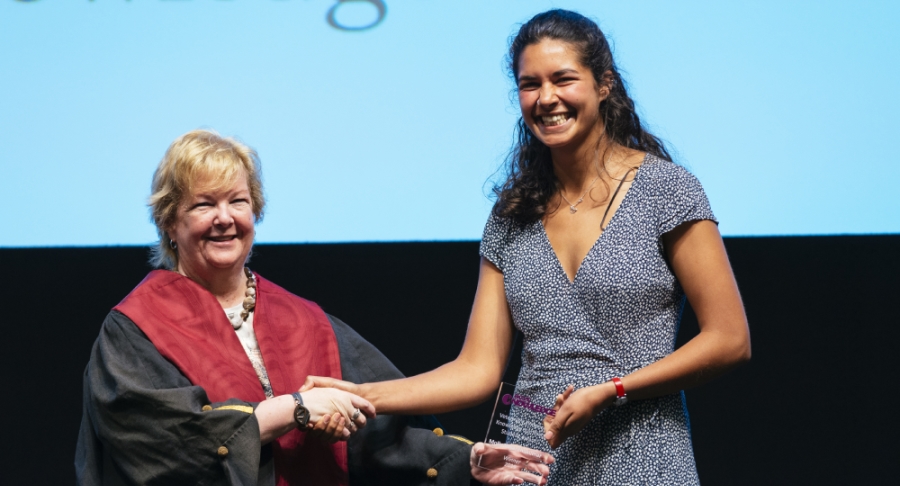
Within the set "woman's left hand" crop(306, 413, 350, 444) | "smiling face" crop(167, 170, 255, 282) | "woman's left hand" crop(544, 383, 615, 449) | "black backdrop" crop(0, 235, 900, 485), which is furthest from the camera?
"black backdrop" crop(0, 235, 900, 485)

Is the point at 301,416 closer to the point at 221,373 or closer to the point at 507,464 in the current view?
the point at 221,373

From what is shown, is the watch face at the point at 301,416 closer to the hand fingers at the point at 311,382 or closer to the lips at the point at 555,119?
the hand fingers at the point at 311,382

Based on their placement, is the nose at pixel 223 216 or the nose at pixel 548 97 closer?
the nose at pixel 548 97

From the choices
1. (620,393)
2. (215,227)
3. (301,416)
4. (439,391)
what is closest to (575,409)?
(620,393)

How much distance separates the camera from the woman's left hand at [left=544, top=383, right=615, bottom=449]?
144 centimetres

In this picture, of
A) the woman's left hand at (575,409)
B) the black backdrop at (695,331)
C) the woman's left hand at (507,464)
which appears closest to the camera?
the woman's left hand at (575,409)

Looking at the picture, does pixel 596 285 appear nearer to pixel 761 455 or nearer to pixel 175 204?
pixel 175 204

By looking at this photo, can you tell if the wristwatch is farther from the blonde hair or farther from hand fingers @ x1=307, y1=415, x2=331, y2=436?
the blonde hair

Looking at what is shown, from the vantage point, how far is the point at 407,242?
2879mm

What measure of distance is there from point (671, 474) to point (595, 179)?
52 cm

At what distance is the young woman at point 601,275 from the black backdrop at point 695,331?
1.26m

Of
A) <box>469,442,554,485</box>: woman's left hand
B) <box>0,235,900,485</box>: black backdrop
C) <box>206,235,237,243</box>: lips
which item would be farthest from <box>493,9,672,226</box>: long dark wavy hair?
<box>0,235,900,485</box>: black backdrop

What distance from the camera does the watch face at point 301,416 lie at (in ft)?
5.34

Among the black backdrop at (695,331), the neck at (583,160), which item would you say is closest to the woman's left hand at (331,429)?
the neck at (583,160)
